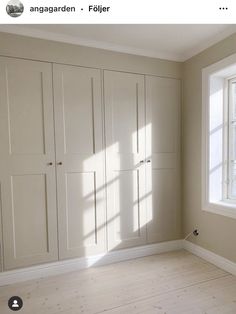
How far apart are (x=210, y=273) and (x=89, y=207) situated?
52.0 inches

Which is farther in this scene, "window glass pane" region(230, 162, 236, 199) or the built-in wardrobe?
"window glass pane" region(230, 162, 236, 199)

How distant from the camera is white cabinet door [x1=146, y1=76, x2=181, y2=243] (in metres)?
2.68

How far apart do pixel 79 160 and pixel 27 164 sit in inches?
19.0

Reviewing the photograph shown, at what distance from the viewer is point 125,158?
2551mm

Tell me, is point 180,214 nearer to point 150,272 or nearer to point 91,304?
point 150,272

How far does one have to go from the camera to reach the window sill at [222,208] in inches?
87.2

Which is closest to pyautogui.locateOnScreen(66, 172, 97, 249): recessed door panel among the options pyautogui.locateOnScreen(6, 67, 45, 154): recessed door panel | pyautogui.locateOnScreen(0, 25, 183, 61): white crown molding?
pyautogui.locateOnScreen(6, 67, 45, 154): recessed door panel

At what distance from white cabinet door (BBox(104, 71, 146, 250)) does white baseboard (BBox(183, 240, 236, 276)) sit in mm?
567

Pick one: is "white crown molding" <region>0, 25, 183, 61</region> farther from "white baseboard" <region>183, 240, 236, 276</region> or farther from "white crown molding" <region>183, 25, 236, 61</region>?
"white baseboard" <region>183, 240, 236, 276</region>

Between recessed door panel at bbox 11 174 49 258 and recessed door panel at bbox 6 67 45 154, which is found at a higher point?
recessed door panel at bbox 6 67 45 154

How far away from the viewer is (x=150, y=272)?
2307 millimetres

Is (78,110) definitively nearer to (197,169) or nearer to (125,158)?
(125,158)
